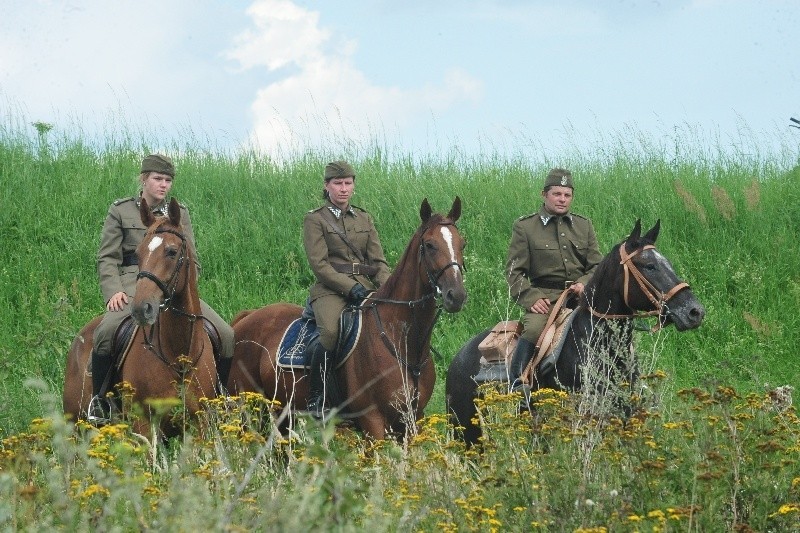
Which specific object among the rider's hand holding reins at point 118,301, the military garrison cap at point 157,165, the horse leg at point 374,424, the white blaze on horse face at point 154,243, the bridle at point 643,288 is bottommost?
the horse leg at point 374,424

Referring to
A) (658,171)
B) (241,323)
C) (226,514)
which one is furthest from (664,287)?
(658,171)

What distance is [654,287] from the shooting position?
9672 mm

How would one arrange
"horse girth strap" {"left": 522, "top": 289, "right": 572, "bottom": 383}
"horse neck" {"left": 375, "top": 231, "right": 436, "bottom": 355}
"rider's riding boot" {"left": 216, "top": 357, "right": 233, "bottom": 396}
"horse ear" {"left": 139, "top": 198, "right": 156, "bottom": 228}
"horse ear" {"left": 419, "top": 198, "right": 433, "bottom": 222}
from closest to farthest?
"horse ear" {"left": 139, "top": 198, "right": 156, "bottom": 228} → "horse ear" {"left": 419, "top": 198, "right": 433, "bottom": 222} → "horse neck" {"left": 375, "top": 231, "right": 436, "bottom": 355} → "horse girth strap" {"left": 522, "top": 289, "right": 572, "bottom": 383} → "rider's riding boot" {"left": 216, "top": 357, "right": 233, "bottom": 396}

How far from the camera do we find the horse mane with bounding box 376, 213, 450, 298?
1013 cm

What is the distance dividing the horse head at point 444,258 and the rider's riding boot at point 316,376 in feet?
4.01

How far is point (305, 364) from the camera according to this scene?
10.9 metres

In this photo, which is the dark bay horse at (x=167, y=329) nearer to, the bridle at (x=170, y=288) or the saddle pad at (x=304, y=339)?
the bridle at (x=170, y=288)

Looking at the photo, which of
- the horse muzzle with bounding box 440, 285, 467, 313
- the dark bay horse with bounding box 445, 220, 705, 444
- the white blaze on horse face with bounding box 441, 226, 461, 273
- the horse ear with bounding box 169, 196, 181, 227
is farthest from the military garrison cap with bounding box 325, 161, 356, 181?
the dark bay horse with bounding box 445, 220, 705, 444

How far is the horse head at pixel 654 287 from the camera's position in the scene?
9.55 m

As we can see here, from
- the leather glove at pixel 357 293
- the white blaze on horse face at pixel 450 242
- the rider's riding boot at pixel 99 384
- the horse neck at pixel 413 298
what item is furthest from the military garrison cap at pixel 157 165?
the white blaze on horse face at pixel 450 242

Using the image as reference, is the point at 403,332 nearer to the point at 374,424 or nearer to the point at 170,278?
the point at 374,424

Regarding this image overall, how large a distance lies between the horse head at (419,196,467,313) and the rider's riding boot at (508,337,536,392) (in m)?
0.94

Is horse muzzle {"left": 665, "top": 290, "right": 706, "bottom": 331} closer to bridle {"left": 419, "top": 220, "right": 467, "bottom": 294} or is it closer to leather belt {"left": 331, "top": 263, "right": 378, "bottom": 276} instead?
bridle {"left": 419, "top": 220, "right": 467, "bottom": 294}

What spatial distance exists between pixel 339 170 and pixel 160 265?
2.43 meters
